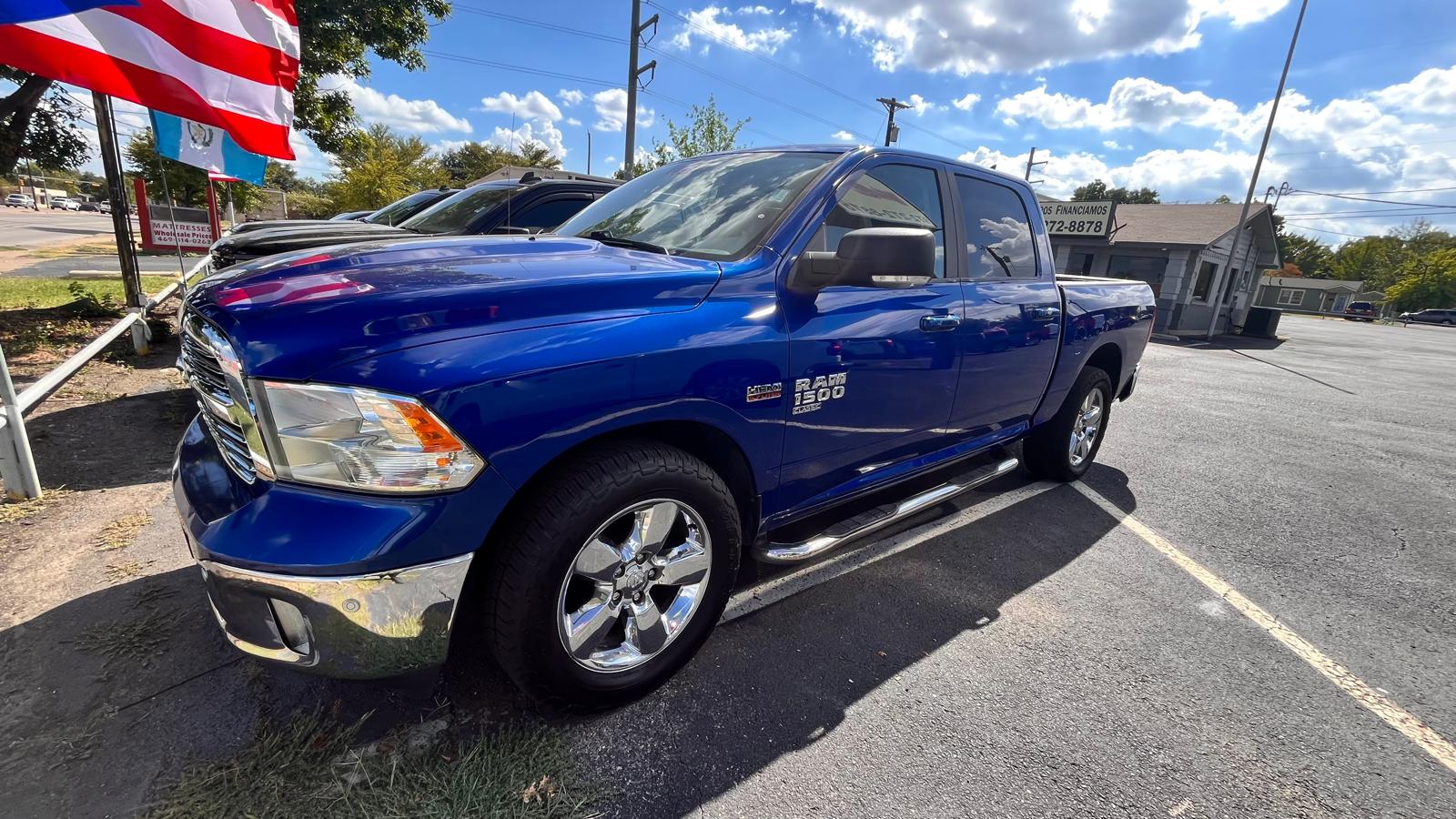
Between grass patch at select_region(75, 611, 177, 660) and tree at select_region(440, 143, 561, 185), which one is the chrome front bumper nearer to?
grass patch at select_region(75, 611, 177, 660)

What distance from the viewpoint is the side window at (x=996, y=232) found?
3336 millimetres

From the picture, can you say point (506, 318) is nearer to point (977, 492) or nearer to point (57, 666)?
point (57, 666)

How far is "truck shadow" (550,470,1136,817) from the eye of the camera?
1956 mm

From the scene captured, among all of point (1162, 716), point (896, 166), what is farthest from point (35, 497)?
point (1162, 716)

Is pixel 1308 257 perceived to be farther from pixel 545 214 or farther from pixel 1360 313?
pixel 545 214

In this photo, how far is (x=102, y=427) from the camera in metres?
4.27

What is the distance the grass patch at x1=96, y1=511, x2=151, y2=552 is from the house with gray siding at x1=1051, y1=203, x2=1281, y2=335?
1027 inches

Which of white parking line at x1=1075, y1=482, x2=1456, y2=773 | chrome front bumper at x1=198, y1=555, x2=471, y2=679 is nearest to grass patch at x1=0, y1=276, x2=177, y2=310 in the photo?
chrome front bumper at x1=198, y1=555, x2=471, y2=679

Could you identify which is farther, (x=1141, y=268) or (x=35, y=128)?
(x=1141, y=268)

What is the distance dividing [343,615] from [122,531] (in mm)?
2439

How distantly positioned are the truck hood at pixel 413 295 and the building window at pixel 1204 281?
27.9m

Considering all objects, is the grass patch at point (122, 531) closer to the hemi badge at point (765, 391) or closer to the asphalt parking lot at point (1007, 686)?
the asphalt parking lot at point (1007, 686)

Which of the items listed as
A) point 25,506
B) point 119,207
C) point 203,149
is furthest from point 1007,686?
point 119,207

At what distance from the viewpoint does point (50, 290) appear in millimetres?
9320
